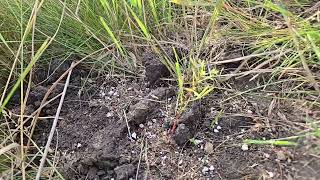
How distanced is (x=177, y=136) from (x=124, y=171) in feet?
0.51

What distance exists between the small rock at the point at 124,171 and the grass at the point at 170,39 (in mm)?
186

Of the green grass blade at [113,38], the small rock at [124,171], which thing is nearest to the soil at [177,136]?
the small rock at [124,171]

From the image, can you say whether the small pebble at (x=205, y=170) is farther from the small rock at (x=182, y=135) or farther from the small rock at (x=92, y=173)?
the small rock at (x=92, y=173)

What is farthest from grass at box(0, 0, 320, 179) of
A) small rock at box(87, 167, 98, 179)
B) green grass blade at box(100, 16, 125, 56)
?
small rock at box(87, 167, 98, 179)

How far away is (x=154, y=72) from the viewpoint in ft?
4.40

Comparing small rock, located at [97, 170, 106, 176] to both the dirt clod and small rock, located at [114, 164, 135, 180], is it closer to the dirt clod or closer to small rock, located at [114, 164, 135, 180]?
small rock, located at [114, 164, 135, 180]

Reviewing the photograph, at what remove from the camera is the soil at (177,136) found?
113 cm

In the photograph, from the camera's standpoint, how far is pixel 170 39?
55.8 inches

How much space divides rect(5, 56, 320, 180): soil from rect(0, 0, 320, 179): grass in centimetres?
5

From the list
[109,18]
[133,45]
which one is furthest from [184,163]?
[109,18]

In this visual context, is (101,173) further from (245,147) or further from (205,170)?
(245,147)

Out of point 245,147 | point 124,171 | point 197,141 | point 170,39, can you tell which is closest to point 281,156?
point 245,147

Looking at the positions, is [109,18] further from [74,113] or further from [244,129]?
[244,129]

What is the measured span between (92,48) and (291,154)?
0.68 meters
